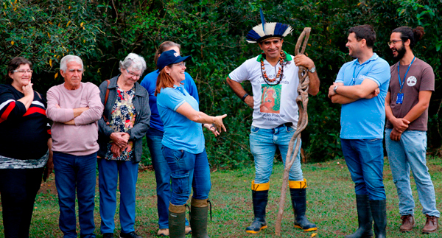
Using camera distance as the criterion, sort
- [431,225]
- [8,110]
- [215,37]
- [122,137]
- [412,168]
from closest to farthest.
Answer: [8,110], [122,137], [431,225], [412,168], [215,37]

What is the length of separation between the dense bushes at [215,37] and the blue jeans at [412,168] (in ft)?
12.4

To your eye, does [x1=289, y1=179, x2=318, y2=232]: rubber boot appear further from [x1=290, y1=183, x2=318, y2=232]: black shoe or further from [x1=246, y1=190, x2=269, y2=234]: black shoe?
[x1=246, y1=190, x2=269, y2=234]: black shoe

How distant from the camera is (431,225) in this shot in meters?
4.52

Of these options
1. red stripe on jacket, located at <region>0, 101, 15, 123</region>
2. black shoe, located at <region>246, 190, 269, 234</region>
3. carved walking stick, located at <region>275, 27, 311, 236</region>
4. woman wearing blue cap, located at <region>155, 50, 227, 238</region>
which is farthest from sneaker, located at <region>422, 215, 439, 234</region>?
red stripe on jacket, located at <region>0, 101, 15, 123</region>

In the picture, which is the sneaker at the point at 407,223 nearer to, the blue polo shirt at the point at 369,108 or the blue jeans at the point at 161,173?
the blue polo shirt at the point at 369,108

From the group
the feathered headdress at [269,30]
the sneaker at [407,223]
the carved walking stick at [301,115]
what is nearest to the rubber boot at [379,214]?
the sneaker at [407,223]

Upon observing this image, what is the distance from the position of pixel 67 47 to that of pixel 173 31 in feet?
9.26

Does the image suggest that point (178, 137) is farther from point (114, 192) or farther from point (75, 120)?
point (114, 192)

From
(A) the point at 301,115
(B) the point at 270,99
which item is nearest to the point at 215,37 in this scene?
(B) the point at 270,99

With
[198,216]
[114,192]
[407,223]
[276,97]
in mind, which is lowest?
[407,223]

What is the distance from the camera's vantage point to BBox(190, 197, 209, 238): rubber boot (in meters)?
4.15

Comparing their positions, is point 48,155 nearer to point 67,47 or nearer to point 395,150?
point 67,47

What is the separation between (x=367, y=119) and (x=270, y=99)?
39.2 inches

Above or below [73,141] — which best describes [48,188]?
below
